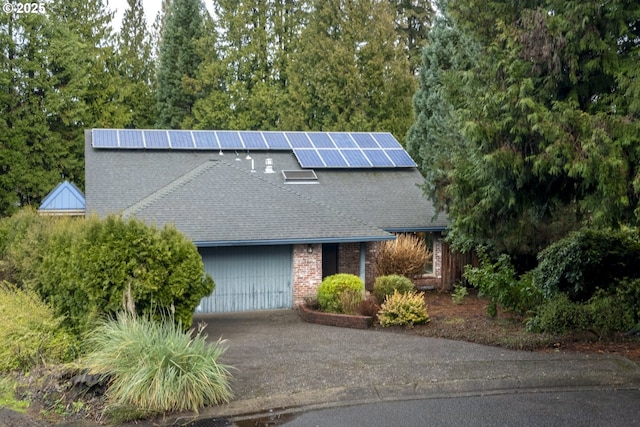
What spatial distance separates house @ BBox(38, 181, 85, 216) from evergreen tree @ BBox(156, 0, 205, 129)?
15.2 m

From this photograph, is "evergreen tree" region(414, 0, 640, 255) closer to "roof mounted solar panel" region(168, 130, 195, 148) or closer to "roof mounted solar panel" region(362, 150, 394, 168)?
"roof mounted solar panel" region(362, 150, 394, 168)

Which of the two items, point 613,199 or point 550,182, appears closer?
point 613,199

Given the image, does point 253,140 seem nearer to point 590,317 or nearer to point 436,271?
point 436,271

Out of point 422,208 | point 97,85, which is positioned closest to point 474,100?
point 422,208

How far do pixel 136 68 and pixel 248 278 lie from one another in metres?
25.9

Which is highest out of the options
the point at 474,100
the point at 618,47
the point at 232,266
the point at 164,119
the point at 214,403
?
the point at 164,119

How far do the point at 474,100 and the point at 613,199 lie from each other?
2.73 meters

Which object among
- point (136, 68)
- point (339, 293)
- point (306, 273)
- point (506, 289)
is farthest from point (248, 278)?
point (136, 68)

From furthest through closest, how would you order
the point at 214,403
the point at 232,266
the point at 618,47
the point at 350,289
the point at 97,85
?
the point at 97,85 < the point at 232,266 < the point at 350,289 < the point at 618,47 < the point at 214,403

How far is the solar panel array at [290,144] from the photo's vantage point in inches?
880

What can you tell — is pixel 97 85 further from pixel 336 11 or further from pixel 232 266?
pixel 232 266

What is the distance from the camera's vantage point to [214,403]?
8.21 meters

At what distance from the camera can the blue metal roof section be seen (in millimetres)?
21688

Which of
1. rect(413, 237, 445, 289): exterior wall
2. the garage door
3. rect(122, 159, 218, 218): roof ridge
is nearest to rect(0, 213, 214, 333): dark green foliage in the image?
the garage door
